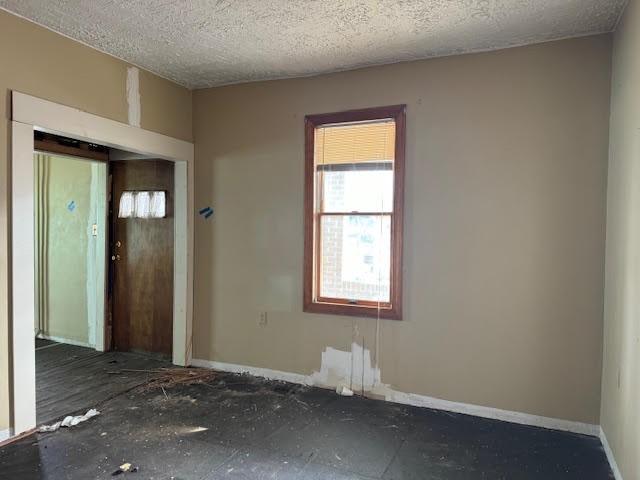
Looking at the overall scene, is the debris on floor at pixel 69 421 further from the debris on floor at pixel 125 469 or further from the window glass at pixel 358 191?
the window glass at pixel 358 191

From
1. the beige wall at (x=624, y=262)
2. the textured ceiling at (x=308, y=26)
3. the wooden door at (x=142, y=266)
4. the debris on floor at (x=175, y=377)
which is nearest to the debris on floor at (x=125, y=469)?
the debris on floor at (x=175, y=377)

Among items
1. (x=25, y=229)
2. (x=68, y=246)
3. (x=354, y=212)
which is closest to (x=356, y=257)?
(x=354, y=212)

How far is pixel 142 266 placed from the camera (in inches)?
191

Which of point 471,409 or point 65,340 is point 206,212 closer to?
point 65,340

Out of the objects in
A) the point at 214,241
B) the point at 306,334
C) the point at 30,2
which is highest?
the point at 30,2

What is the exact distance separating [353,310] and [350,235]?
65 centimetres

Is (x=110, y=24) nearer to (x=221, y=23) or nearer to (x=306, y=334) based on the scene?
(x=221, y=23)

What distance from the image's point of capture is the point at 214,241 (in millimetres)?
4379

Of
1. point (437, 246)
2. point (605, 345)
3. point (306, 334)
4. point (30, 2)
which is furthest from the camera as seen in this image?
point (306, 334)

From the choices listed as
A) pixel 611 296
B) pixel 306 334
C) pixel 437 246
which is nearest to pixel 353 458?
pixel 306 334

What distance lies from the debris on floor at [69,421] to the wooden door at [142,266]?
4.65 feet

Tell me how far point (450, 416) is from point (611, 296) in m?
1.43

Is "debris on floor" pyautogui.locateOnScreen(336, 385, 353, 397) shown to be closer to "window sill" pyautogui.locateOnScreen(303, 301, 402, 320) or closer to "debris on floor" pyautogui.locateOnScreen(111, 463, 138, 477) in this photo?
"window sill" pyautogui.locateOnScreen(303, 301, 402, 320)

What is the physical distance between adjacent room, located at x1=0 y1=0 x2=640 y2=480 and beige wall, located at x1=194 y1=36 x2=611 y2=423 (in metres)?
0.02
